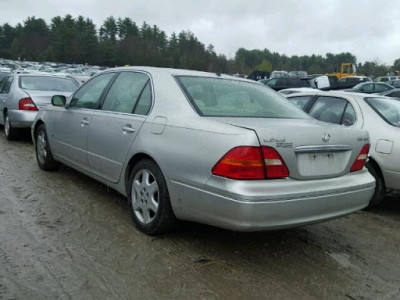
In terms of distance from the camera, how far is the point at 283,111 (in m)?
4.10

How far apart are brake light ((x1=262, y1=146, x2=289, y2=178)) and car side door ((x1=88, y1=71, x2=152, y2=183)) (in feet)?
4.37

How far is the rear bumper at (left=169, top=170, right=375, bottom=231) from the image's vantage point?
297 cm

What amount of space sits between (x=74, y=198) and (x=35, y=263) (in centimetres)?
168

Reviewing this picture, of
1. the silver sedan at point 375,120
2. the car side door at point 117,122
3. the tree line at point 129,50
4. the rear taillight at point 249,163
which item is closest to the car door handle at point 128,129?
the car side door at point 117,122

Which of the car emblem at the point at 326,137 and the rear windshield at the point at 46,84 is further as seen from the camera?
the rear windshield at the point at 46,84

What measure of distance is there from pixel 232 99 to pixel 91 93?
6.33 ft

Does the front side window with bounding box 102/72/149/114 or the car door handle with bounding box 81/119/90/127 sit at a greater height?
the front side window with bounding box 102/72/149/114

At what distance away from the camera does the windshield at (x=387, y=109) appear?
5073mm

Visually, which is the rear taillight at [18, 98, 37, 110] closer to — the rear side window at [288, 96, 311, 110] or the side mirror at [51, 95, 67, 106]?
the side mirror at [51, 95, 67, 106]

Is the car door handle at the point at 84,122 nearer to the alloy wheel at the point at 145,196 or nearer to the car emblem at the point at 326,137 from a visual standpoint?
the alloy wheel at the point at 145,196

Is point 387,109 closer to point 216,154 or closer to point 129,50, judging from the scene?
point 216,154

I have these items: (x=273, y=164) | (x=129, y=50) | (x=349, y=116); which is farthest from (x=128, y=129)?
(x=129, y=50)

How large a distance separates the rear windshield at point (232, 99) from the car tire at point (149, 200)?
2.20ft

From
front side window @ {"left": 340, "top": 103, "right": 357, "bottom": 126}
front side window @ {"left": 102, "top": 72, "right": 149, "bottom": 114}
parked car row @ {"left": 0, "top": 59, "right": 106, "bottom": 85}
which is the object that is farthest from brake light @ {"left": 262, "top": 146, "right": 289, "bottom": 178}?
parked car row @ {"left": 0, "top": 59, "right": 106, "bottom": 85}
